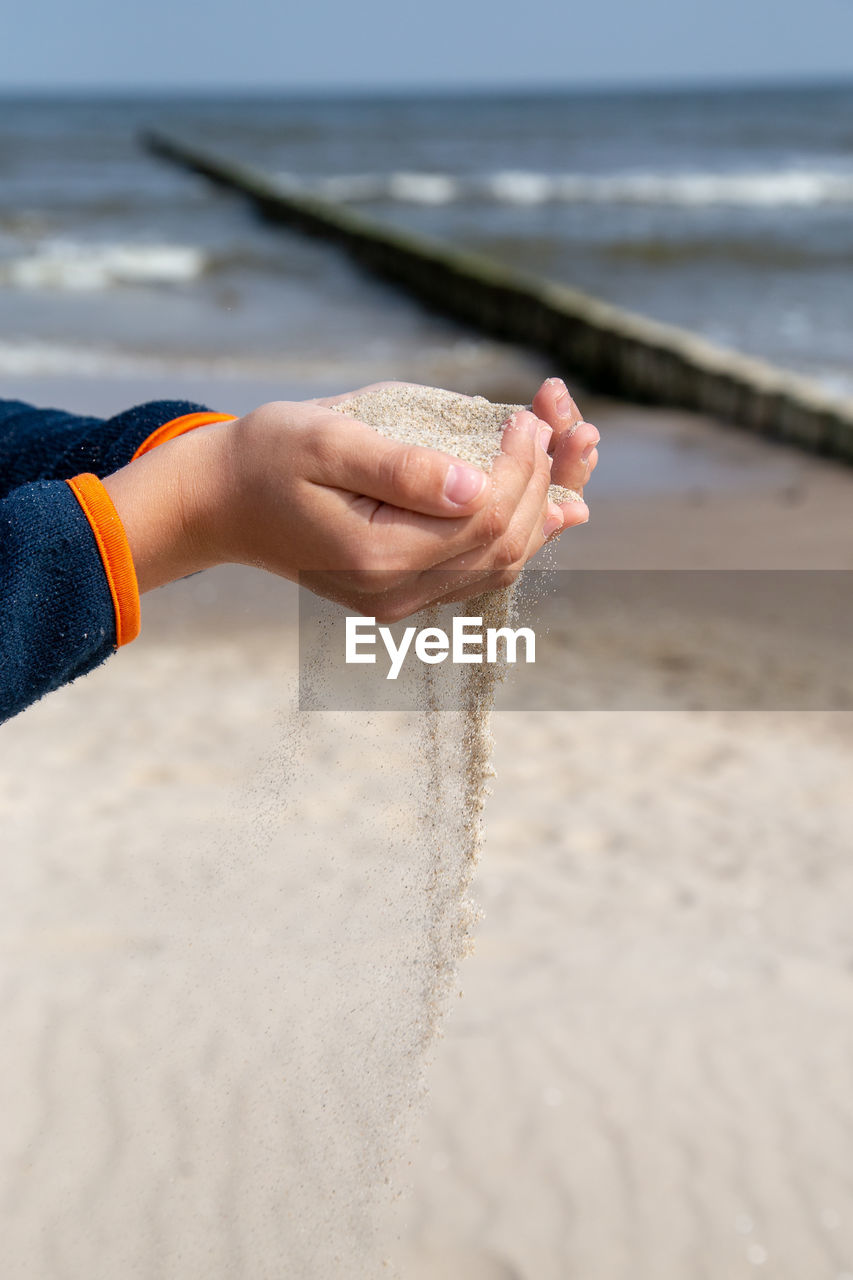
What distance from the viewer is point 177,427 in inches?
55.2

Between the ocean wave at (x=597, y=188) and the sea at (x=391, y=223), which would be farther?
the ocean wave at (x=597, y=188)

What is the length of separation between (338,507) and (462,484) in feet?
0.41

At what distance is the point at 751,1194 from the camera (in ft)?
7.13

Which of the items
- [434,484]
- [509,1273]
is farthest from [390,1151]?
[434,484]

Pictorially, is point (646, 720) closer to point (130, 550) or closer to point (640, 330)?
point (130, 550)

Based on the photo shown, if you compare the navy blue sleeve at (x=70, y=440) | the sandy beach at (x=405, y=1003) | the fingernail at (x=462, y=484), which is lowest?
the sandy beach at (x=405, y=1003)

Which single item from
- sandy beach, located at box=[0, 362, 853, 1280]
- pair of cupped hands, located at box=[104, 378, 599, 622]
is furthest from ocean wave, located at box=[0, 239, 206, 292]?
pair of cupped hands, located at box=[104, 378, 599, 622]

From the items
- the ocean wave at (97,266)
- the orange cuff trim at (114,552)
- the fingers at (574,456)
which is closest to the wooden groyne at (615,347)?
the ocean wave at (97,266)

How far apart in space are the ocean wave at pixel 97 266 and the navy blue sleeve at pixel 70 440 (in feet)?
43.1

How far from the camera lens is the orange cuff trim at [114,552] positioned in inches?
44.8

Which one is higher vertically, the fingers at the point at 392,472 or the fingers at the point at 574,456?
the fingers at the point at 392,472

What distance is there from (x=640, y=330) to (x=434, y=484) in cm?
851

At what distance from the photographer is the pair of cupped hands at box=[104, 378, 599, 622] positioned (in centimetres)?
113

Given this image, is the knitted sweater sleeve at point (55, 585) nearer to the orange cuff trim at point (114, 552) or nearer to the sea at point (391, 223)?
the orange cuff trim at point (114, 552)
